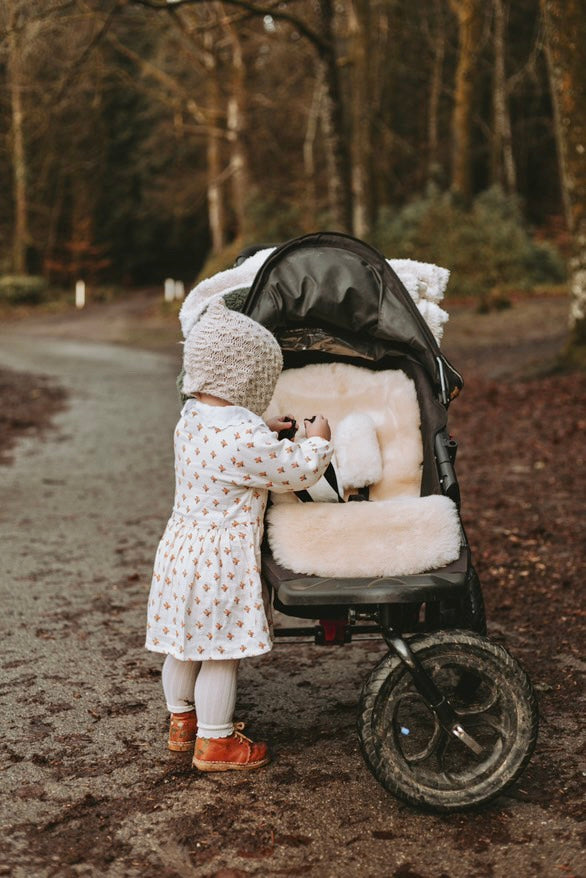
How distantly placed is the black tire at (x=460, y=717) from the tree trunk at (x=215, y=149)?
1025 inches

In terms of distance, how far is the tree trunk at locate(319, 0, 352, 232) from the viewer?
58.9 feet

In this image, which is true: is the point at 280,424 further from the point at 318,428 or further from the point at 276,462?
the point at 276,462

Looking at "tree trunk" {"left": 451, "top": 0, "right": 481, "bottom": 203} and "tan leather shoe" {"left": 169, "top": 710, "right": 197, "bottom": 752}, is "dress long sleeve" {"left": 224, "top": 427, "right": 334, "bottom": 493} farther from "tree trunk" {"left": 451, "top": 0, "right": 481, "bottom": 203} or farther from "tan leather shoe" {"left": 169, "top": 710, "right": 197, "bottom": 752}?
"tree trunk" {"left": 451, "top": 0, "right": 481, "bottom": 203}

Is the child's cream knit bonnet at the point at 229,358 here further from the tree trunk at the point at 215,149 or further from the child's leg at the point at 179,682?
the tree trunk at the point at 215,149

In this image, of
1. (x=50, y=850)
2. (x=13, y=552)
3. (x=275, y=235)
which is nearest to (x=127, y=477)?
(x=13, y=552)

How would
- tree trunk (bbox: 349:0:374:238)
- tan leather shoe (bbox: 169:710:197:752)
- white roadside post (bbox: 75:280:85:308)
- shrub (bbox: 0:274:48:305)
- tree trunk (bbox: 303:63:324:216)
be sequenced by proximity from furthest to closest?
white roadside post (bbox: 75:280:85:308), shrub (bbox: 0:274:48:305), tree trunk (bbox: 303:63:324:216), tree trunk (bbox: 349:0:374:238), tan leather shoe (bbox: 169:710:197:752)

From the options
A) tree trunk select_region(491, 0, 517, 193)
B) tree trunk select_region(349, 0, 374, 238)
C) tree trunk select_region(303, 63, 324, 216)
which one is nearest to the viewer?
tree trunk select_region(349, 0, 374, 238)

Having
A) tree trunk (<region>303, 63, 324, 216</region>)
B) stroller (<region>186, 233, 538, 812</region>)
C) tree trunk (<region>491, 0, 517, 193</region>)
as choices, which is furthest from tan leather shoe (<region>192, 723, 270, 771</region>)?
tree trunk (<region>303, 63, 324, 216</region>)

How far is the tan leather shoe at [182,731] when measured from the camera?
3.73m

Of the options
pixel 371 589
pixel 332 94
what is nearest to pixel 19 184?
pixel 332 94

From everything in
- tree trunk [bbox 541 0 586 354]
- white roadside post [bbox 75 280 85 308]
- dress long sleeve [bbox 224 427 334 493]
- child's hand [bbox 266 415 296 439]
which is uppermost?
tree trunk [bbox 541 0 586 354]

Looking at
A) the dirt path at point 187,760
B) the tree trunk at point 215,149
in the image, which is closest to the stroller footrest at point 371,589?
the dirt path at point 187,760

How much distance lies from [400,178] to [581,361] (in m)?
26.1

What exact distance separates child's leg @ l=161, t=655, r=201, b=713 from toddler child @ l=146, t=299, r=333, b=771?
0.08m
